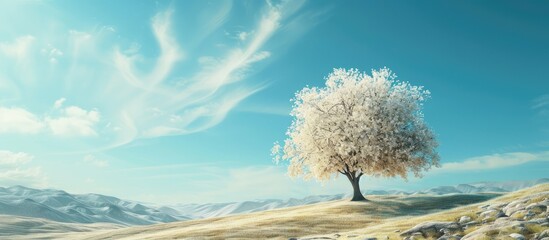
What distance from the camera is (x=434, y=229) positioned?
1302 inches

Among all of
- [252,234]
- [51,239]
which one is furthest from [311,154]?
[51,239]

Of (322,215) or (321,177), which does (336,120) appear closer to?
(321,177)

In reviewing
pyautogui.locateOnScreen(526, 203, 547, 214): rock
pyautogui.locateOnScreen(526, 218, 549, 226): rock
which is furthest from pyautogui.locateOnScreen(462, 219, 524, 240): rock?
pyautogui.locateOnScreen(526, 203, 547, 214): rock

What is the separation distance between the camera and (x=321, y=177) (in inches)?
3334

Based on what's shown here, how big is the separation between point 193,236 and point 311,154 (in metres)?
31.2

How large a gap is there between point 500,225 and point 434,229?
15.0 feet

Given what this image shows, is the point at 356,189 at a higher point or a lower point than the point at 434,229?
higher

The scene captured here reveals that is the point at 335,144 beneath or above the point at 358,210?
above

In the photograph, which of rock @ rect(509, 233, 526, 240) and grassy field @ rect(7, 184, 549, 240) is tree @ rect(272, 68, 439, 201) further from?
rock @ rect(509, 233, 526, 240)

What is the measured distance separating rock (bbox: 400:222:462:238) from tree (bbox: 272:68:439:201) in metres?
41.6

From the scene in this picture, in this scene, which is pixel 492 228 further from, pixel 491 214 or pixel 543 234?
pixel 491 214

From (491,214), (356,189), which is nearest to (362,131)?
(356,189)

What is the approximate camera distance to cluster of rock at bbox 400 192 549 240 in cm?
2831

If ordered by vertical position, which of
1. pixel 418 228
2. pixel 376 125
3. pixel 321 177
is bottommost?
pixel 418 228
